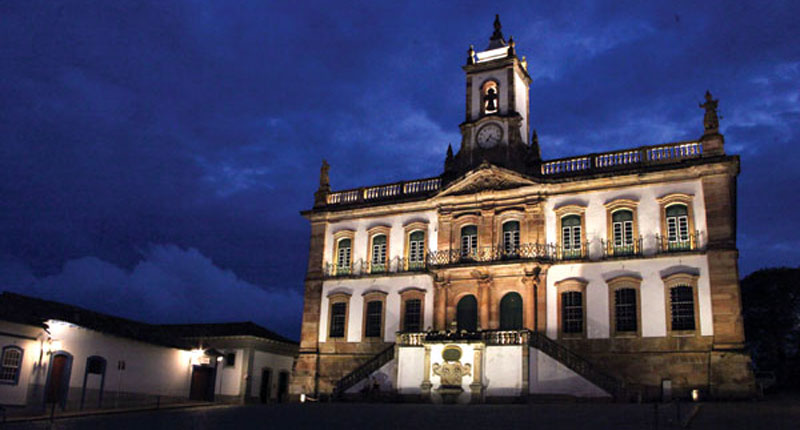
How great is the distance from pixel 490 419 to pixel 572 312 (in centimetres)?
1116

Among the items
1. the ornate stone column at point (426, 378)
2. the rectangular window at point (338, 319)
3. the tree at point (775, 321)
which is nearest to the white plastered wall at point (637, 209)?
the ornate stone column at point (426, 378)

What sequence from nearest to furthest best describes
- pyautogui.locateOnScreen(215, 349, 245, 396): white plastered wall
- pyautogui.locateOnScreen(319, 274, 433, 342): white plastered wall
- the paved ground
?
the paved ground → pyautogui.locateOnScreen(319, 274, 433, 342): white plastered wall → pyautogui.locateOnScreen(215, 349, 245, 396): white plastered wall

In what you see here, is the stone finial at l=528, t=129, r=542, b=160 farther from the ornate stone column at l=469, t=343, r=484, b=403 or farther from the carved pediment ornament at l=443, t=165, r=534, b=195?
the ornate stone column at l=469, t=343, r=484, b=403

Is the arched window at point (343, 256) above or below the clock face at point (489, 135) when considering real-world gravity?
below

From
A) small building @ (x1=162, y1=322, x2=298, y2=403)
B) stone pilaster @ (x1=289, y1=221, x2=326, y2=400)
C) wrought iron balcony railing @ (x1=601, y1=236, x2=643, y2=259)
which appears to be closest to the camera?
wrought iron balcony railing @ (x1=601, y1=236, x2=643, y2=259)

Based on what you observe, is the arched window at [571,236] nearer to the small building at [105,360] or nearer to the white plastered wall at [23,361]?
the small building at [105,360]

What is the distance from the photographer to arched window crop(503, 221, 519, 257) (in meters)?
28.8

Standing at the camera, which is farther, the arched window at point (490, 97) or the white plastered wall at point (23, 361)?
the arched window at point (490, 97)

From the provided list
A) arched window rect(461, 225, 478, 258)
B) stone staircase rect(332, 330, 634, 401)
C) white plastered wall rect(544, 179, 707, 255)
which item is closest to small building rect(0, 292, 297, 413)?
stone staircase rect(332, 330, 634, 401)

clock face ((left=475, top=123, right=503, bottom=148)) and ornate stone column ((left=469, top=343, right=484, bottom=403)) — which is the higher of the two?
clock face ((left=475, top=123, right=503, bottom=148))

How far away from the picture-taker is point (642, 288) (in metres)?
25.9

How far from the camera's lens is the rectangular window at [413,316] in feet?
99.2

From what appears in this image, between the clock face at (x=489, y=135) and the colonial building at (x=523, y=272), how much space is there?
0.10 m

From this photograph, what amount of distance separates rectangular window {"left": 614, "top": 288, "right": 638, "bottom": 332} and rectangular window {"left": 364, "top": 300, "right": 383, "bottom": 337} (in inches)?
402
